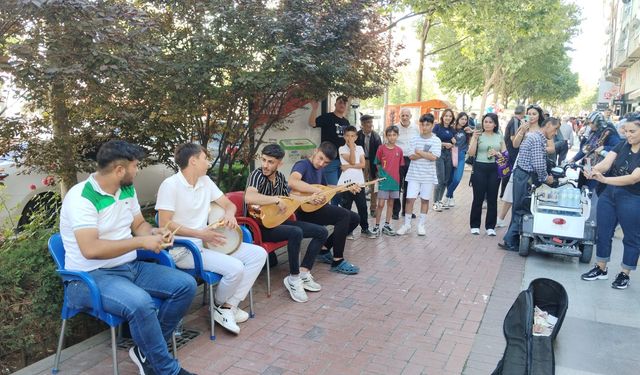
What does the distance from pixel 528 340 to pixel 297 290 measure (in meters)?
2.07

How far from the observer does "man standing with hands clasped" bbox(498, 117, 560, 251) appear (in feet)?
20.2

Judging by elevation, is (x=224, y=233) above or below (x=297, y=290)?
above

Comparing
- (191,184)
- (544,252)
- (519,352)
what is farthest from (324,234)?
(544,252)

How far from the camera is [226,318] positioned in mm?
3789

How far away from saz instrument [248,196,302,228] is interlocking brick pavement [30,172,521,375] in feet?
2.30

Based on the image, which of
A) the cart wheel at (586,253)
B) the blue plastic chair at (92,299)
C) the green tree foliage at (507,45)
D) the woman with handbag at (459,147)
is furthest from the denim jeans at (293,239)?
the green tree foliage at (507,45)

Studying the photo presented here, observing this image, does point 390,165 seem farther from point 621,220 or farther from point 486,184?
point 621,220

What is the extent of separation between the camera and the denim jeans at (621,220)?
15.8 feet

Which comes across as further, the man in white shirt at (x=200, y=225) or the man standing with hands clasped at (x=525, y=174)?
the man standing with hands clasped at (x=525, y=174)

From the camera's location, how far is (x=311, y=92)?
5.81m

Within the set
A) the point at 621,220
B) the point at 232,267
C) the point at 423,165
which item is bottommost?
the point at 232,267

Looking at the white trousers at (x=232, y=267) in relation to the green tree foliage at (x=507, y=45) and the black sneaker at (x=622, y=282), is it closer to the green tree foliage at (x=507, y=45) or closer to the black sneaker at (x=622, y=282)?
the black sneaker at (x=622, y=282)

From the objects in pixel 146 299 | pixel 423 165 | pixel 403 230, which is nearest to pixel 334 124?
pixel 423 165

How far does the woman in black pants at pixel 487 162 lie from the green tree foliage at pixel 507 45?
200 inches
